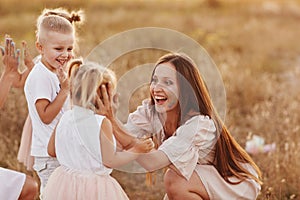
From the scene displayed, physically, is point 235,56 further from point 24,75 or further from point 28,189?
point 28,189

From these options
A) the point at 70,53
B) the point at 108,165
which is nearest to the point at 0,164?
the point at 70,53

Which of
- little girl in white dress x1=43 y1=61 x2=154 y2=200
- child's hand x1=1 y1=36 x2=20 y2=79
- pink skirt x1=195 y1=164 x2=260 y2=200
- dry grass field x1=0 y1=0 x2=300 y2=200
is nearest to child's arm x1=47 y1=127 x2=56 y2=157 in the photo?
little girl in white dress x1=43 y1=61 x2=154 y2=200

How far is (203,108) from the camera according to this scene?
11.5 ft

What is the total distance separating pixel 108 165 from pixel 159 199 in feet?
4.21

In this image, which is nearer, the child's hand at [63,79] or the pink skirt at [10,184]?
the pink skirt at [10,184]

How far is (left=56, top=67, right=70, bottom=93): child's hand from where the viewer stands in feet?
11.4

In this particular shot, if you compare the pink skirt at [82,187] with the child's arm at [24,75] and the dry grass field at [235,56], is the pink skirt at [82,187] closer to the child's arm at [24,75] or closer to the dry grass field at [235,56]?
the child's arm at [24,75]

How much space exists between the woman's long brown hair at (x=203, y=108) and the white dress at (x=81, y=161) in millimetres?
562

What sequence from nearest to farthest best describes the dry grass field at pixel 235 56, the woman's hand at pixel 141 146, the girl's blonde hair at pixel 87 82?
1. the girl's blonde hair at pixel 87 82
2. the woman's hand at pixel 141 146
3. the dry grass field at pixel 235 56

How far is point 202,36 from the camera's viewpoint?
936cm

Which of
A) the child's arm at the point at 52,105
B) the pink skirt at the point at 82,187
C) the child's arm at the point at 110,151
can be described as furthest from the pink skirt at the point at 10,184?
the child's arm at the point at 110,151

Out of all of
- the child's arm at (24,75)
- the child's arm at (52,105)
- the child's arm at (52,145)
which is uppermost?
the child's arm at (24,75)

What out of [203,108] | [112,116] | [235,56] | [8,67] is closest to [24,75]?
[8,67]

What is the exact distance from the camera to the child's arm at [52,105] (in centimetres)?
347
